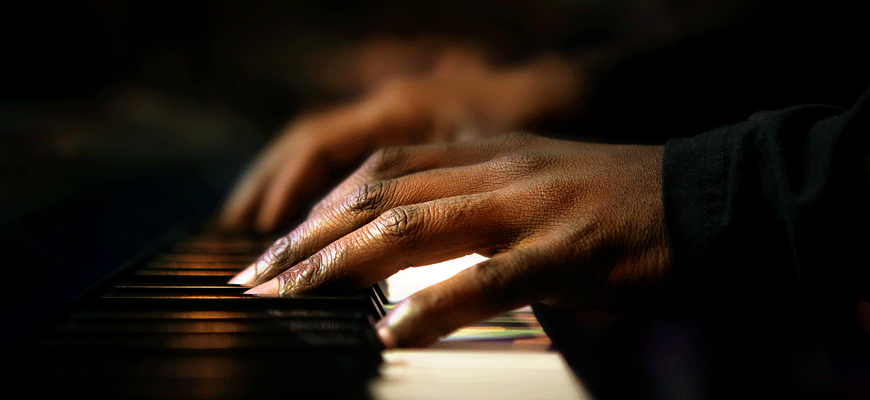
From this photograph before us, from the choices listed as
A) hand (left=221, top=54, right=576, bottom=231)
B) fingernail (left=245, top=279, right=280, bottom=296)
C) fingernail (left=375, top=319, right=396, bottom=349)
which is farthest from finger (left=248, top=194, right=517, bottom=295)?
hand (left=221, top=54, right=576, bottom=231)

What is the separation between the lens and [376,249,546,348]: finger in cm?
36

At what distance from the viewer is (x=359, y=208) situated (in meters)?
0.55

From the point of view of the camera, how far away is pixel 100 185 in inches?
29.5

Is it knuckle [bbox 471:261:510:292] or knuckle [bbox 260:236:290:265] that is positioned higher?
knuckle [bbox 260:236:290:265]

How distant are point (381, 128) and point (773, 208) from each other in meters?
0.80

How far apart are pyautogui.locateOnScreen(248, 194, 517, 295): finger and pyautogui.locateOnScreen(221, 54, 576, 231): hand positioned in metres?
0.55

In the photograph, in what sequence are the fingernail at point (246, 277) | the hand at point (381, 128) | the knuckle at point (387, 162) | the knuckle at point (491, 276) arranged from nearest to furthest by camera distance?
the knuckle at point (491, 276)
the fingernail at point (246, 277)
the knuckle at point (387, 162)
the hand at point (381, 128)

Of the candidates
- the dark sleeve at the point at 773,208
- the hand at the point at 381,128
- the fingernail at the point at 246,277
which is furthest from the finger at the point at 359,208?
the hand at the point at 381,128

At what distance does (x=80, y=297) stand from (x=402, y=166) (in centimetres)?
39

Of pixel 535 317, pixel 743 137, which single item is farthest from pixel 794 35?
pixel 535 317

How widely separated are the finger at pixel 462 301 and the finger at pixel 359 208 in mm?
158

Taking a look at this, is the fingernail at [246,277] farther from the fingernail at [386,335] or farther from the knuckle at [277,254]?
the fingernail at [386,335]

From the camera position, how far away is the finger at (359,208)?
0.53m

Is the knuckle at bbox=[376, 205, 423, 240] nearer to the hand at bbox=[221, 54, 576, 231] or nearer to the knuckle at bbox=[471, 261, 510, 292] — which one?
the knuckle at bbox=[471, 261, 510, 292]
